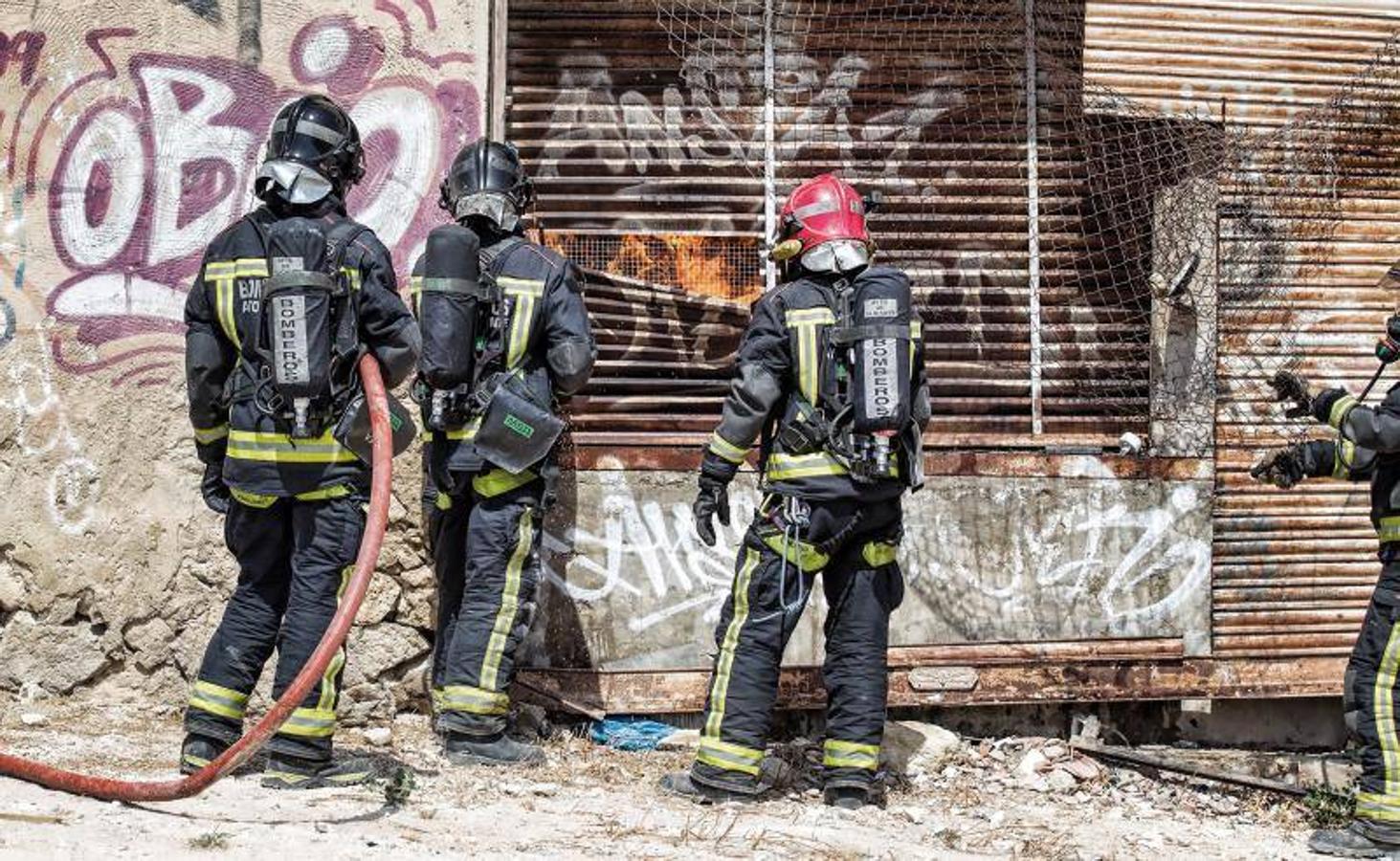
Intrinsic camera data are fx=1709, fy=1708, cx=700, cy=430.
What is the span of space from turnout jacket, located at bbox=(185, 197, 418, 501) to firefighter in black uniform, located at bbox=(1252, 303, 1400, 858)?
136 inches

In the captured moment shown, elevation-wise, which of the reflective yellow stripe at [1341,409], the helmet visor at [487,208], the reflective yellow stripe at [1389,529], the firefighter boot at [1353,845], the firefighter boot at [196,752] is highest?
the helmet visor at [487,208]

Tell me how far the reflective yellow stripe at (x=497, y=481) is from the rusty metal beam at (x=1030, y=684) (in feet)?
3.48

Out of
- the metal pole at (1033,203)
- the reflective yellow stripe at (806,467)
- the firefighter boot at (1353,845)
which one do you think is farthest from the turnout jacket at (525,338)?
the firefighter boot at (1353,845)

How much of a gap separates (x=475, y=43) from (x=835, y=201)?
183 cm

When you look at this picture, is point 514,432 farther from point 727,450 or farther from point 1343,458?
point 1343,458

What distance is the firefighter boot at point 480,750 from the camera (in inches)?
255

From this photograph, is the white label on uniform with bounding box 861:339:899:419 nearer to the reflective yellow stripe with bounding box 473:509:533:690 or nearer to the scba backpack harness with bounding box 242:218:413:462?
the reflective yellow stripe with bounding box 473:509:533:690

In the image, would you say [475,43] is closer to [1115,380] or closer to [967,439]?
[967,439]

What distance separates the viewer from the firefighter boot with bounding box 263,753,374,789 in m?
5.89

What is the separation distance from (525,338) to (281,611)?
4.50 feet

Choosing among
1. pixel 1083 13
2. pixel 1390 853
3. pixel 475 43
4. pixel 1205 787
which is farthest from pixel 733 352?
pixel 1390 853

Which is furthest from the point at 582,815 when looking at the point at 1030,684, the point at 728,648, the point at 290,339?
the point at 1030,684

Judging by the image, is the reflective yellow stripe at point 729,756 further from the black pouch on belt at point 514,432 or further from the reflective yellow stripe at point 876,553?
the black pouch on belt at point 514,432

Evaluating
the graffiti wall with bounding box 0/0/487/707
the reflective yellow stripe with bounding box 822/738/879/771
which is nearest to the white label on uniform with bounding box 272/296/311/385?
the graffiti wall with bounding box 0/0/487/707
